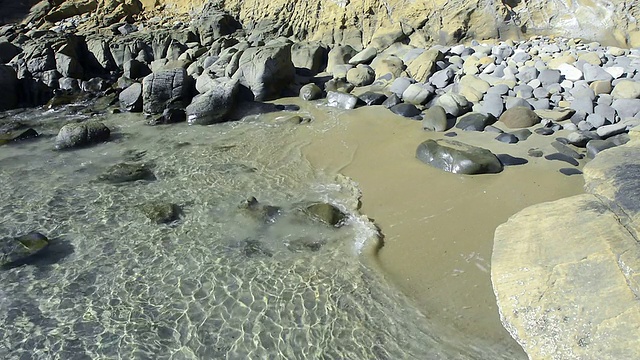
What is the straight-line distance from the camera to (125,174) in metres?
7.02

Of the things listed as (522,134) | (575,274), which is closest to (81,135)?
(522,134)

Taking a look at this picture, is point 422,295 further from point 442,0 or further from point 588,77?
point 442,0

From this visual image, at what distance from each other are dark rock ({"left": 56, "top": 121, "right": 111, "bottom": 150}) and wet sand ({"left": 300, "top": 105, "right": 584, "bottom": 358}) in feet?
11.2

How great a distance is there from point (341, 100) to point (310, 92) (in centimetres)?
92

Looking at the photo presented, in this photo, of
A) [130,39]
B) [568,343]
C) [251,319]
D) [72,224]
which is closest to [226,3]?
[130,39]

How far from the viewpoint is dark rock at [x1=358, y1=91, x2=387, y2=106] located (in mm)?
9469

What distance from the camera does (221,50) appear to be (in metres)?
13.4

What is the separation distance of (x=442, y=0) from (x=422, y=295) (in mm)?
9129

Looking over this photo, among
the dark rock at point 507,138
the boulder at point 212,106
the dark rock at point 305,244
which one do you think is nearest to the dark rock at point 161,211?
the dark rock at point 305,244

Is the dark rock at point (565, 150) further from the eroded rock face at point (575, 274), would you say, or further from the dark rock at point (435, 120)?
the eroded rock face at point (575, 274)

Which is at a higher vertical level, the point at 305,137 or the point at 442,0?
the point at 442,0

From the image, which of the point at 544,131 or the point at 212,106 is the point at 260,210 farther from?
the point at 544,131

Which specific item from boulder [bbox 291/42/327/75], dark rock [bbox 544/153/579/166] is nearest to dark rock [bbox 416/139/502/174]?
dark rock [bbox 544/153/579/166]

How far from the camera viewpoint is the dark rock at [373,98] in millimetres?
9469
